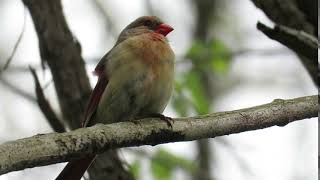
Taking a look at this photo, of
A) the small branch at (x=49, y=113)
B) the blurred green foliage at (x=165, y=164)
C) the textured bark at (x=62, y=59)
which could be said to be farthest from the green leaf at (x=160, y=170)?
the small branch at (x=49, y=113)

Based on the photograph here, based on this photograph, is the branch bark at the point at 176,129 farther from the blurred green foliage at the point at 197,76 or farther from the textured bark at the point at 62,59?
Answer: the blurred green foliage at the point at 197,76

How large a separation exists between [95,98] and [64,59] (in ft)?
2.49

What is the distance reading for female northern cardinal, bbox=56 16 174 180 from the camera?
13.1ft

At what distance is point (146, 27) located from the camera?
16.5 feet

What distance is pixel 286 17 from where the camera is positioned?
418 centimetres

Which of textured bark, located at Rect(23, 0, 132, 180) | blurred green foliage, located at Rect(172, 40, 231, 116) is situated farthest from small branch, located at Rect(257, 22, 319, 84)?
textured bark, located at Rect(23, 0, 132, 180)

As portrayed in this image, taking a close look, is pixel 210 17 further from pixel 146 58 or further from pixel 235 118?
pixel 235 118

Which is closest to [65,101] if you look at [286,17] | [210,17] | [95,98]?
[95,98]

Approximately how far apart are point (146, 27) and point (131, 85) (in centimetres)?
112

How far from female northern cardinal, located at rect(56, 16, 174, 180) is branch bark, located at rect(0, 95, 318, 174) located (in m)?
0.60

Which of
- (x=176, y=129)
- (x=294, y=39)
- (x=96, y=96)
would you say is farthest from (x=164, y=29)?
(x=176, y=129)

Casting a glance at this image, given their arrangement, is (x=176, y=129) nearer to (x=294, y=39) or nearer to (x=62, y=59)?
(x=294, y=39)

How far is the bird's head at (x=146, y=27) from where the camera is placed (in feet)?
16.1

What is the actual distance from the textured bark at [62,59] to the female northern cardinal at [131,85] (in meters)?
0.45
